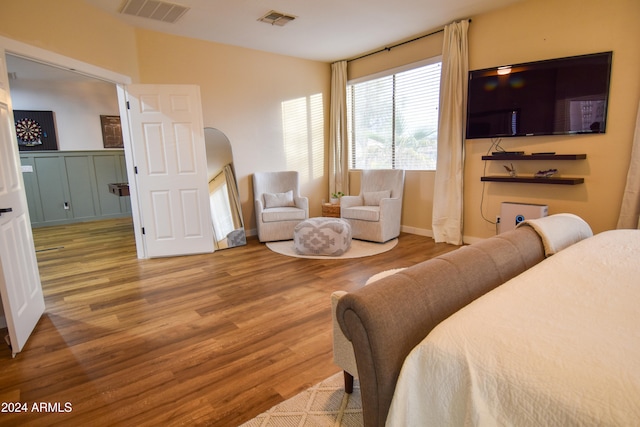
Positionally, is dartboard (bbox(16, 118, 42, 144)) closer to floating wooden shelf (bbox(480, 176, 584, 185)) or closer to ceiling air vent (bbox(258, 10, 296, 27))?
ceiling air vent (bbox(258, 10, 296, 27))

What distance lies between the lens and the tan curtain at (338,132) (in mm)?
5637

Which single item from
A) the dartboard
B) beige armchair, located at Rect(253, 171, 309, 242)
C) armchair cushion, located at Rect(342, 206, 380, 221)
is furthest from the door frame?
the dartboard

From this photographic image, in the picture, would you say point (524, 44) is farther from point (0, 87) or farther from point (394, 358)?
point (0, 87)

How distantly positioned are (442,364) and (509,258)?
0.78 meters

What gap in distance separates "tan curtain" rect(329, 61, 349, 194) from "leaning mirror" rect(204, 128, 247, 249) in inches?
69.5

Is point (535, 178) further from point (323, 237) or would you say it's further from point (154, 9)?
point (154, 9)

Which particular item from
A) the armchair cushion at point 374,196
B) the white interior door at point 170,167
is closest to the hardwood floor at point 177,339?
the white interior door at point 170,167

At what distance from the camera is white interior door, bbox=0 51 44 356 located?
7.11 feet

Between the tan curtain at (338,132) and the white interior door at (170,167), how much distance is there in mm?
2338

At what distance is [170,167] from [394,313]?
3741mm

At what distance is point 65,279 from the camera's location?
3525mm

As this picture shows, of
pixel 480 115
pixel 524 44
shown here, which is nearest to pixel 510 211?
pixel 480 115

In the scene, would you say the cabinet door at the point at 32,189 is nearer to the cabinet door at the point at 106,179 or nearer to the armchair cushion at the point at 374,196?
the cabinet door at the point at 106,179

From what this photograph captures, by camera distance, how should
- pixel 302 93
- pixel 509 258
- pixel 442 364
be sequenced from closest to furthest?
pixel 442 364 < pixel 509 258 < pixel 302 93
